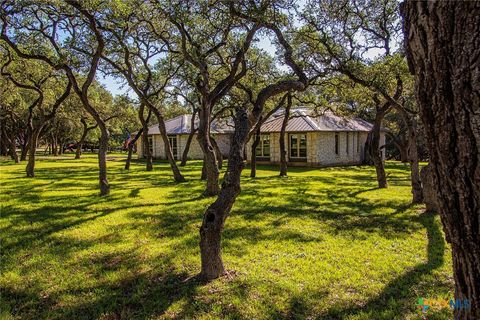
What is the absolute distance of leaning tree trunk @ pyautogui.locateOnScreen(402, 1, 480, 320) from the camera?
60.0 inches

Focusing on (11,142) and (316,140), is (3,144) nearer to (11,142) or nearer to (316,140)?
(11,142)

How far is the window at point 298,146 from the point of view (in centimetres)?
2552

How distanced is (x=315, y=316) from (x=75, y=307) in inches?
115

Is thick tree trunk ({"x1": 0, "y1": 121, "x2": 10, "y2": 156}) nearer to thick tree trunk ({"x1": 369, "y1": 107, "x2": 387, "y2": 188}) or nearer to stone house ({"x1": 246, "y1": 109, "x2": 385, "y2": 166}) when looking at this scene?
stone house ({"x1": 246, "y1": 109, "x2": 385, "y2": 166})

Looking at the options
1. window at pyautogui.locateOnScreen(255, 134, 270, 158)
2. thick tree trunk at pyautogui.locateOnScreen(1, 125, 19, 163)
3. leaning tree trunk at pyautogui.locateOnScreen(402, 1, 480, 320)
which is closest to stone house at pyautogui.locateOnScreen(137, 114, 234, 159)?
window at pyautogui.locateOnScreen(255, 134, 270, 158)

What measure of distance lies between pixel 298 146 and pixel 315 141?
1.70 m

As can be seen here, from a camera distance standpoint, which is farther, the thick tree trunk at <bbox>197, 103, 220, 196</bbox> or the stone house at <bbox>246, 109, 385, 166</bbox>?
the stone house at <bbox>246, 109, 385, 166</bbox>

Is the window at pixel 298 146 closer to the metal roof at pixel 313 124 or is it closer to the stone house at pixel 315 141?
the stone house at pixel 315 141

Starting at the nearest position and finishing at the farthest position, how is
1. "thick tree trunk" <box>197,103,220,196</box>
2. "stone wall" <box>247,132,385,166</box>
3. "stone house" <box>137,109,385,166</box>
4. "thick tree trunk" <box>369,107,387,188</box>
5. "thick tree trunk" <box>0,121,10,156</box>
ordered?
1. "thick tree trunk" <box>197,103,220,196</box>
2. "thick tree trunk" <box>369,107,387,188</box>
3. "stone wall" <box>247,132,385,166</box>
4. "stone house" <box>137,109,385,166</box>
5. "thick tree trunk" <box>0,121,10,156</box>

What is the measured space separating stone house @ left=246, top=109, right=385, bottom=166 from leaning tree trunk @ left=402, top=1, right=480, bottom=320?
72.9ft

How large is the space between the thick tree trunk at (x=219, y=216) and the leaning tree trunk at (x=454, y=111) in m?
3.29

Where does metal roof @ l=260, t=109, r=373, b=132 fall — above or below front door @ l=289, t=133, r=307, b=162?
above

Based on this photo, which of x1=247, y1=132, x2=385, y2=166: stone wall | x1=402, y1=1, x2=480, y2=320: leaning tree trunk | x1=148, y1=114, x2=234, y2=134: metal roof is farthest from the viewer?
x1=148, y1=114, x2=234, y2=134: metal roof

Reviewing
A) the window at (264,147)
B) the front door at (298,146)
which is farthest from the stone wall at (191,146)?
the front door at (298,146)
